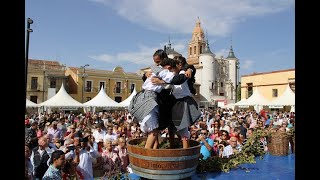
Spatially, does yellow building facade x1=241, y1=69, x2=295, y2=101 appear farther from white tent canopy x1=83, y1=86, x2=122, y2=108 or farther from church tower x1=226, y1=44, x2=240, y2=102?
white tent canopy x1=83, y1=86, x2=122, y2=108

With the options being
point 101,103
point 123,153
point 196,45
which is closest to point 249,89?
point 196,45

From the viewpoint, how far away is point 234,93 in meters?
59.1

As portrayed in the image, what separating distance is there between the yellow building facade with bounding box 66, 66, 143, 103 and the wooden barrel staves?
36.2 m

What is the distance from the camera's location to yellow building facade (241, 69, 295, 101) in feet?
130

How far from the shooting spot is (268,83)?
139 feet

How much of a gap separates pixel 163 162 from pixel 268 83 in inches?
1668

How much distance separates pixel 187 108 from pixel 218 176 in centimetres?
110

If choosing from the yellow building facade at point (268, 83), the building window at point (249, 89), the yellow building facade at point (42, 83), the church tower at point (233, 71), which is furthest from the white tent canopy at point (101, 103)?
the church tower at point (233, 71)

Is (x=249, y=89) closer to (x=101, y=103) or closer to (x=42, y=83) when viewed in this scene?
(x=42, y=83)

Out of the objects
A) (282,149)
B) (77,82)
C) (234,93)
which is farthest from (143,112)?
(234,93)

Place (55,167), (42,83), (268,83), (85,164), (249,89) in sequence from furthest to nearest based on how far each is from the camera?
(249,89), (268,83), (42,83), (85,164), (55,167)

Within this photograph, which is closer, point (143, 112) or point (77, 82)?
point (143, 112)

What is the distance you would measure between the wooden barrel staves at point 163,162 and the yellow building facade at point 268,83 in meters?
37.7
